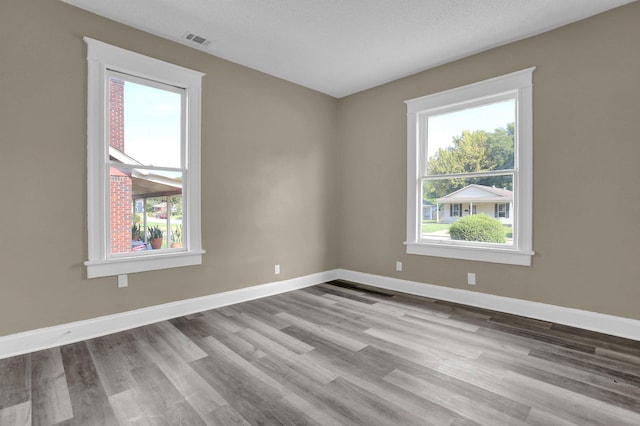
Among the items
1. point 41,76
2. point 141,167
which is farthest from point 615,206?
point 41,76

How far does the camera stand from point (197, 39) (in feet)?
11.0

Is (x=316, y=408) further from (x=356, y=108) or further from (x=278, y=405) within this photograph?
(x=356, y=108)

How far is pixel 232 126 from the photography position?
3871mm

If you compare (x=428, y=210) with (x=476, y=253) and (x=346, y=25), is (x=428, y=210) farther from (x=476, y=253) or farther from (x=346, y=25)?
(x=346, y=25)

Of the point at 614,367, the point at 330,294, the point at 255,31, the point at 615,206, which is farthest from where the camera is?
the point at 330,294

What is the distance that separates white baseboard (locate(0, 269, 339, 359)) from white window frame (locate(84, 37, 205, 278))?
415 mm

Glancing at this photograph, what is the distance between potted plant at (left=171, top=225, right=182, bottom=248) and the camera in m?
3.48

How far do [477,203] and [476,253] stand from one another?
59 centimetres

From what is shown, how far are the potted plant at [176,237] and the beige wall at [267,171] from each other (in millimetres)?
289

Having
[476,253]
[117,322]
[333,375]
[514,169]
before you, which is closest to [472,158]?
[514,169]

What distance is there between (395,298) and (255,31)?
3.42 meters

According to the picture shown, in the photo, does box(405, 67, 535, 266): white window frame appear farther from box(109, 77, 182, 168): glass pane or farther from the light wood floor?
box(109, 77, 182, 168): glass pane

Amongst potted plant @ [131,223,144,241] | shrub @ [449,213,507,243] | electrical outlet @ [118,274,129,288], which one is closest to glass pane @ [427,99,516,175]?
shrub @ [449,213,507,243]

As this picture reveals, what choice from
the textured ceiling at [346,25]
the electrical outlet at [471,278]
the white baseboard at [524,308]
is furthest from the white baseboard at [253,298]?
the textured ceiling at [346,25]
